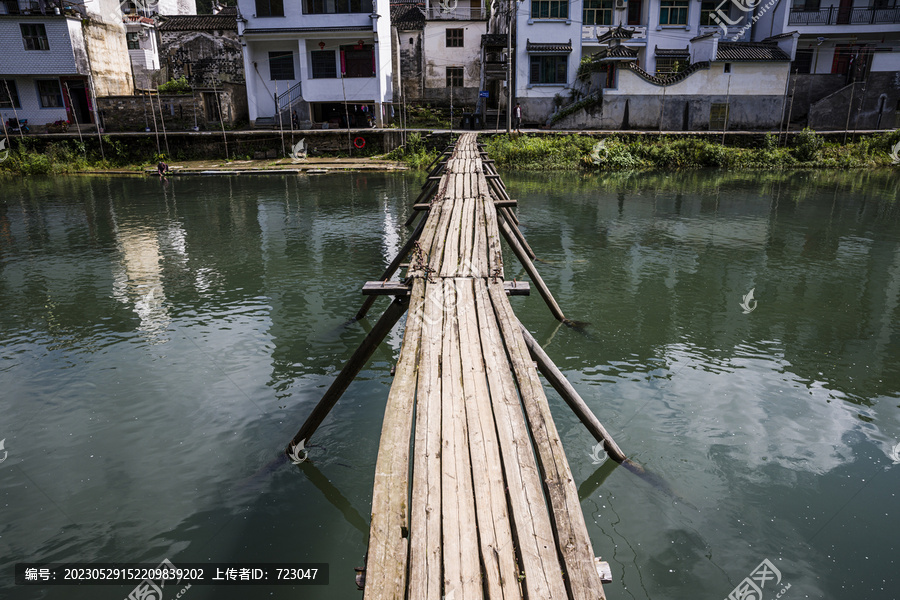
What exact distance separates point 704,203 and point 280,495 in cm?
2033

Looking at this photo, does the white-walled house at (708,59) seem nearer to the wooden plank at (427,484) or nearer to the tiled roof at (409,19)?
the tiled roof at (409,19)

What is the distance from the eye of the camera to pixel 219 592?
5277 mm

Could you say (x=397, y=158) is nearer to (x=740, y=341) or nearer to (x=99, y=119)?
(x=99, y=119)

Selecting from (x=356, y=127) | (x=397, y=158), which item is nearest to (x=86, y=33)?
(x=356, y=127)

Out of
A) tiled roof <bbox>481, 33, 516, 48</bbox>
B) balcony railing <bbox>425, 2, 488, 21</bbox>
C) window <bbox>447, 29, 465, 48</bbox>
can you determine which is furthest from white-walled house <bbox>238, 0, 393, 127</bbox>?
balcony railing <bbox>425, 2, 488, 21</bbox>

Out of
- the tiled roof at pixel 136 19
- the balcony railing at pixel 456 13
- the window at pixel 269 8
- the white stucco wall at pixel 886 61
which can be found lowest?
the white stucco wall at pixel 886 61

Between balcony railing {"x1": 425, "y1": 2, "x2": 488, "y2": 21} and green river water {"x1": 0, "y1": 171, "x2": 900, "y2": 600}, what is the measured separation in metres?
31.3

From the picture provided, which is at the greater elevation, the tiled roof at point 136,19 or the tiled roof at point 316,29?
the tiled roof at point 136,19

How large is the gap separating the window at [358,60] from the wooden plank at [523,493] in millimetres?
34885

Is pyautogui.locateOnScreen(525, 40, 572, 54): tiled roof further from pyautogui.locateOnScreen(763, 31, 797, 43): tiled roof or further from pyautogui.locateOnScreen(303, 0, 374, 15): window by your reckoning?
pyautogui.locateOnScreen(763, 31, 797, 43): tiled roof

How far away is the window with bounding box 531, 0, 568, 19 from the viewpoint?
37656mm

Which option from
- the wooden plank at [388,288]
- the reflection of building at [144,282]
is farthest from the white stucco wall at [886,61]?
the wooden plank at [388,288]

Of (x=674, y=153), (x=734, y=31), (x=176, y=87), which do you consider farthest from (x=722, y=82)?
(x=176, y=87)

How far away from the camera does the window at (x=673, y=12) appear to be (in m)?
39.0
